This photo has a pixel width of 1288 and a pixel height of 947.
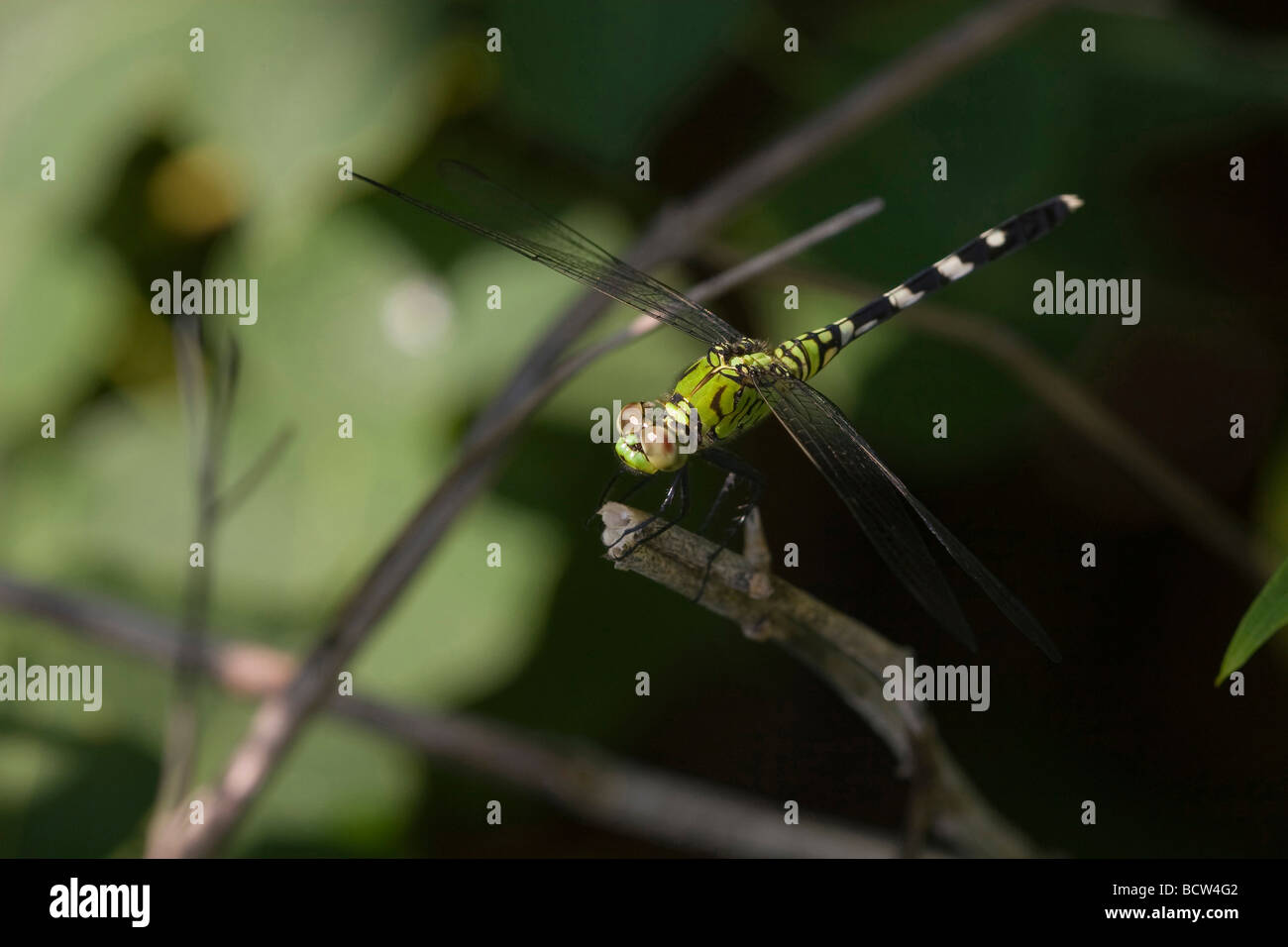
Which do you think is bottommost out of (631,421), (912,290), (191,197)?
(631,421)

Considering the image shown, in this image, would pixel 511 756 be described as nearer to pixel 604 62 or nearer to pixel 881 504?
pixel 881 504

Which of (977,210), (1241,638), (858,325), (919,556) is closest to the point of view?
(1241,638)

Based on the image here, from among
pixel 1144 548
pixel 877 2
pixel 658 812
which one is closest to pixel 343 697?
pixel 658 812

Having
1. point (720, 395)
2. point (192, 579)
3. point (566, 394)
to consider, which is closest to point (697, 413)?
point (720, 395)

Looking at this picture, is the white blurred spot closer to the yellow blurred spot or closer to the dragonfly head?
the yellow blurred spot

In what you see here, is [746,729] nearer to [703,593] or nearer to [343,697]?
[343,697]

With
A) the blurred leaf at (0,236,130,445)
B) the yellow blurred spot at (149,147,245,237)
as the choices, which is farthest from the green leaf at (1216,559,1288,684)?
the blurred leaf at (0,236,130,445)
